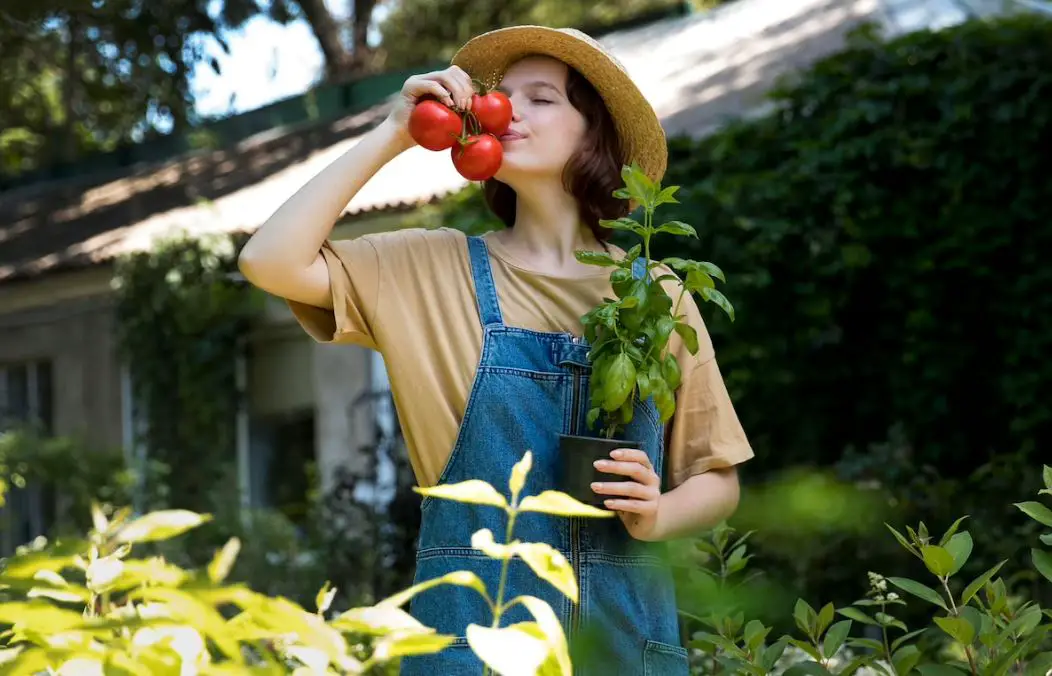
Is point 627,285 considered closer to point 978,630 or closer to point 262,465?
point 978,630

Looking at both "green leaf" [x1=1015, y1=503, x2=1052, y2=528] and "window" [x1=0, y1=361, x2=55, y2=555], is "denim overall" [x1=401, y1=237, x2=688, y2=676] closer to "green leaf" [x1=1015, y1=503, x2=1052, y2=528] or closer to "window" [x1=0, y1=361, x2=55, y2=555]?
"green leaf" [x1=1015, y1=503, x2=1052, y2=528]

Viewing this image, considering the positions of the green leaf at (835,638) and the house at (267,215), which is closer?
the green leaf at (835,638)

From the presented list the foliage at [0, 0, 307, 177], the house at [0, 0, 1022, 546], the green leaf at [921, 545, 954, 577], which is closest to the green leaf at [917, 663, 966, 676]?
the green leaf at [921, 545, 954, 577]

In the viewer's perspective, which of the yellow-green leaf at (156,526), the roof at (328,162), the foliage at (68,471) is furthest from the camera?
the foliage at (68,471)

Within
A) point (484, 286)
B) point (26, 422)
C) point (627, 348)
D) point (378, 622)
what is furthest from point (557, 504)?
point (26, 422)

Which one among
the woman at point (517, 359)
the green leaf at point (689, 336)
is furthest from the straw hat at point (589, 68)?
the green leaf at point (689, 336)

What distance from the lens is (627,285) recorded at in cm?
185

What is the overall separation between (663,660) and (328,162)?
211 inches

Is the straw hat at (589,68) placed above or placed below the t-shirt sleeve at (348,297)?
above

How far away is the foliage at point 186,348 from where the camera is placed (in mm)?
8820

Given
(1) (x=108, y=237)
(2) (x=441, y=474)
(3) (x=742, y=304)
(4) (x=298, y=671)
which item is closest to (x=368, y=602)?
(3) (x=742, y=304)

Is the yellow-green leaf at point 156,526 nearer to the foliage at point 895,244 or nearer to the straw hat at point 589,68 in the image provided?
the straw hat at point 589,68

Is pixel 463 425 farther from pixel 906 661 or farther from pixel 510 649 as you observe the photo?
pixel 510 649

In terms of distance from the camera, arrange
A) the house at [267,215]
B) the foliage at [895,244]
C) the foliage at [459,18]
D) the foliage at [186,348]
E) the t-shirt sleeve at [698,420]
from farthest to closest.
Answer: the foliage at [459,18] → the foliage at [186,348] → the house at [267,215] → the foliage at [895,244] → the t-shirt sleeve at [698,420]
